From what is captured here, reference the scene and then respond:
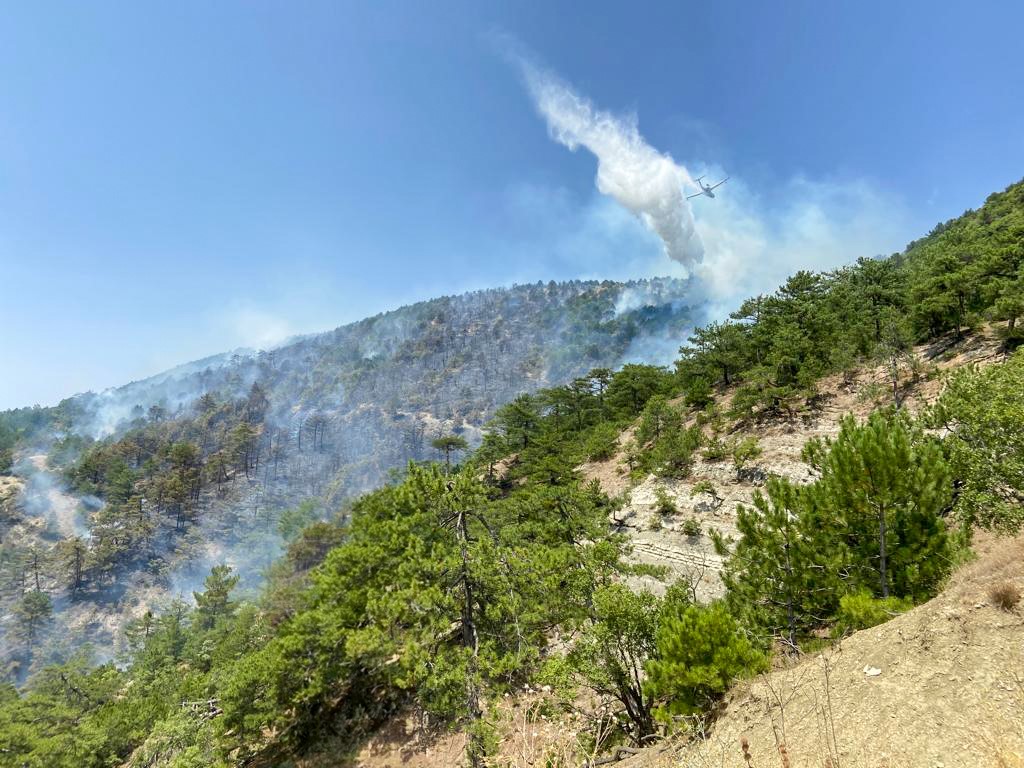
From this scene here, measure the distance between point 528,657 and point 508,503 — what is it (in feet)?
34.9

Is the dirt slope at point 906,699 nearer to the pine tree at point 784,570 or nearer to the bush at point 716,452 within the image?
the pine tree at point 784,570

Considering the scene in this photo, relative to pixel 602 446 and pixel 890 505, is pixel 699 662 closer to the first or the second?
pixel 890 505

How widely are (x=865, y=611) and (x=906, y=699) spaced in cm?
325

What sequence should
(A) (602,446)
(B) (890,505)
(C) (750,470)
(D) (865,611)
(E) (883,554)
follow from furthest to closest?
(A) (602,446) → (C) (750,470) → (B) (890,505) → (E) (883,554) → (D) (865,611)

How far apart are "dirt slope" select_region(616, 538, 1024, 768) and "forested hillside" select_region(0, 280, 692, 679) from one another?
47.9m

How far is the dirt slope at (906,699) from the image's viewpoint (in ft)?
13.9

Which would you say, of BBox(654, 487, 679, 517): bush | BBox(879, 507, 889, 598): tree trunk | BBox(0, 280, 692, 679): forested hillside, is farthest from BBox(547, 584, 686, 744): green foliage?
BBox(0, 280, 692, 679): forested hillside

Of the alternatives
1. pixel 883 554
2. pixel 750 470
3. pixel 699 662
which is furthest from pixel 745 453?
pixel 699 662

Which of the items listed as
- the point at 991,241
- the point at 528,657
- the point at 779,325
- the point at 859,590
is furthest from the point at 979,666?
the point at 991,241

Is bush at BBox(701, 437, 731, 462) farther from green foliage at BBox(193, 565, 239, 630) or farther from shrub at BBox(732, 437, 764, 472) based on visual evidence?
green foliage at BBox(193, 565, 239, 630)

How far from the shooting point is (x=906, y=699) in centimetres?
500

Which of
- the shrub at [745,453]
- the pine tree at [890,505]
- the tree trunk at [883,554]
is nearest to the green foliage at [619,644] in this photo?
the tree trunk at [883,554]

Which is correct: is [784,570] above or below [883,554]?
below

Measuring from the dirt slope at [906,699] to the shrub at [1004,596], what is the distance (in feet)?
0.21
